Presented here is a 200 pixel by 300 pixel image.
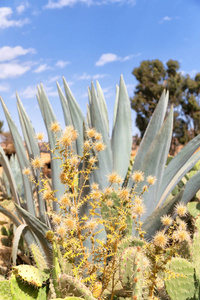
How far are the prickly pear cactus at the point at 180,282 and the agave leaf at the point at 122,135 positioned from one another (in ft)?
2.95

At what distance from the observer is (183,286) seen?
1.13 m

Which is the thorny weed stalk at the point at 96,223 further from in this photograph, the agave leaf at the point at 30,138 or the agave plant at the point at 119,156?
the agave leaf at the point at 30,138

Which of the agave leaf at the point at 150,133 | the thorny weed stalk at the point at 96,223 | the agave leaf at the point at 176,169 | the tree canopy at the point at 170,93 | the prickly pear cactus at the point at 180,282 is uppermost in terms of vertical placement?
the tree canopy at the point at 170,93

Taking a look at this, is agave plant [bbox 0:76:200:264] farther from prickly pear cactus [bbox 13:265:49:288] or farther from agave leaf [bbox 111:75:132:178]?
prickly pear cactus [bbox 13:265:49:288]

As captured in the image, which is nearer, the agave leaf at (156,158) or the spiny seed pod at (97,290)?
the spiny seed pod at (97,290)

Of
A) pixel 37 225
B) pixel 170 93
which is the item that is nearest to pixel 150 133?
pixel 37 225

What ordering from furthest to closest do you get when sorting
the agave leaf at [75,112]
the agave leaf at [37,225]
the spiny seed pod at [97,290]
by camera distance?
the agave leaf at [75,112] → the agave leaf at [37,225] → the spiny seed pod at [97,290]

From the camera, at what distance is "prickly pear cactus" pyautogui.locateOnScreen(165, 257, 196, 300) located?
1109mm

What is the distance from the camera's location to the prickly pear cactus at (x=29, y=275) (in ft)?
2.96

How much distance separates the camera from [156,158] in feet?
5.68

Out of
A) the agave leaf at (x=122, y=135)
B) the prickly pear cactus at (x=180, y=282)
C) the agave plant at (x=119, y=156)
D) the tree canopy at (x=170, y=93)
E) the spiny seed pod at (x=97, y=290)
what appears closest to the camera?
the spiny seed pod at (x=97, y=290)

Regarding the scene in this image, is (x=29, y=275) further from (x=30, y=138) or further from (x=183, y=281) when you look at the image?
(x=30, y=138)

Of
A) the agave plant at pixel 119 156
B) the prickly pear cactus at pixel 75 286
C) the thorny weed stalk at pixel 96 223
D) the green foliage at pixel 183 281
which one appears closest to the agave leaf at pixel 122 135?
the agave plant at pixel 119 156

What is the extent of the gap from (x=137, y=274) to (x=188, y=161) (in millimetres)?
1304
